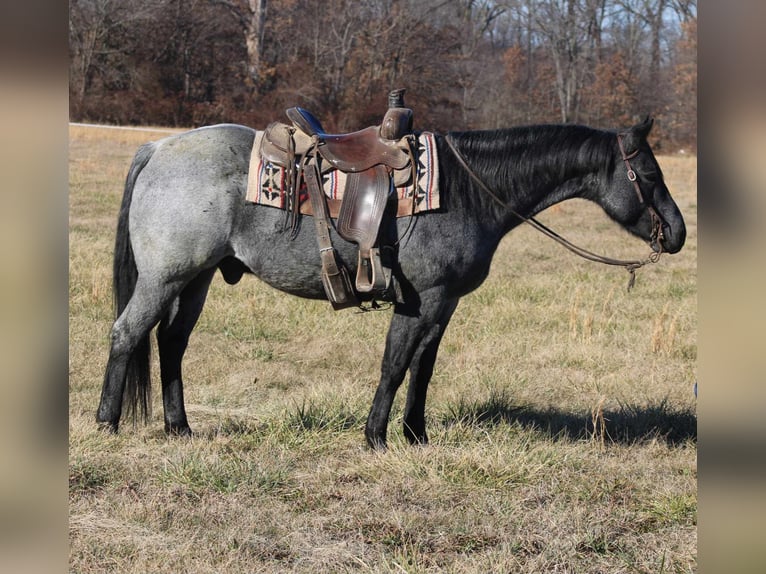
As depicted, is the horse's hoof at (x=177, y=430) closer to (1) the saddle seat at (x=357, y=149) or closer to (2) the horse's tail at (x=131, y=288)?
(2) the horse's tail at (x=131, y=288)

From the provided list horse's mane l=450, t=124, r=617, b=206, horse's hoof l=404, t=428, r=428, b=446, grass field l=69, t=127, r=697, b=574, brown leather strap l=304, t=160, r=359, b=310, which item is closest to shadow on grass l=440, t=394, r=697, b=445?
grass field l=69, t=127, r=697, b=574

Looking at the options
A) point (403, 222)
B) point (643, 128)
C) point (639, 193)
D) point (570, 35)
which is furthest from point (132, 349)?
point (570, 35)

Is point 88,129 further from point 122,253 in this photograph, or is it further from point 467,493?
point 467,493

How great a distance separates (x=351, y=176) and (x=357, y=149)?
0.58 ft

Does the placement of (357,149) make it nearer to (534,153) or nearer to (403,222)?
(403,222)

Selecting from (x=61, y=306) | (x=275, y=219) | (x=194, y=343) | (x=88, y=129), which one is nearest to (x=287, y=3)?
(x=88, y=129)

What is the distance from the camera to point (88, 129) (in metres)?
21.5

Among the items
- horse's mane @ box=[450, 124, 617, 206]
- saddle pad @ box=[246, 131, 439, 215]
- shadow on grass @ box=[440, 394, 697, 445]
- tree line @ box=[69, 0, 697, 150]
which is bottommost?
shadow on grass @ box=[440, 394, 697, 445]

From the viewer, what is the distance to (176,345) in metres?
4.89

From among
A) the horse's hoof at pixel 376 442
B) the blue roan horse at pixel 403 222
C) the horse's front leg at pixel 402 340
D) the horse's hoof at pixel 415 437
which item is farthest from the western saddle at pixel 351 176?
the horse's hoof at pixel 415 437

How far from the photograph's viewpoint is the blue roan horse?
4344 millimetres

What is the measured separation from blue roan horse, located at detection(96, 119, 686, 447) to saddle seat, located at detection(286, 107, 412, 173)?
11.9 inches

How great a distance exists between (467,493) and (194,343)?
3.65m

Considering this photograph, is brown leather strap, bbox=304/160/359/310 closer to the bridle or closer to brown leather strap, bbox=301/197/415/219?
brown leather strap, bbox=301/197/415/219
